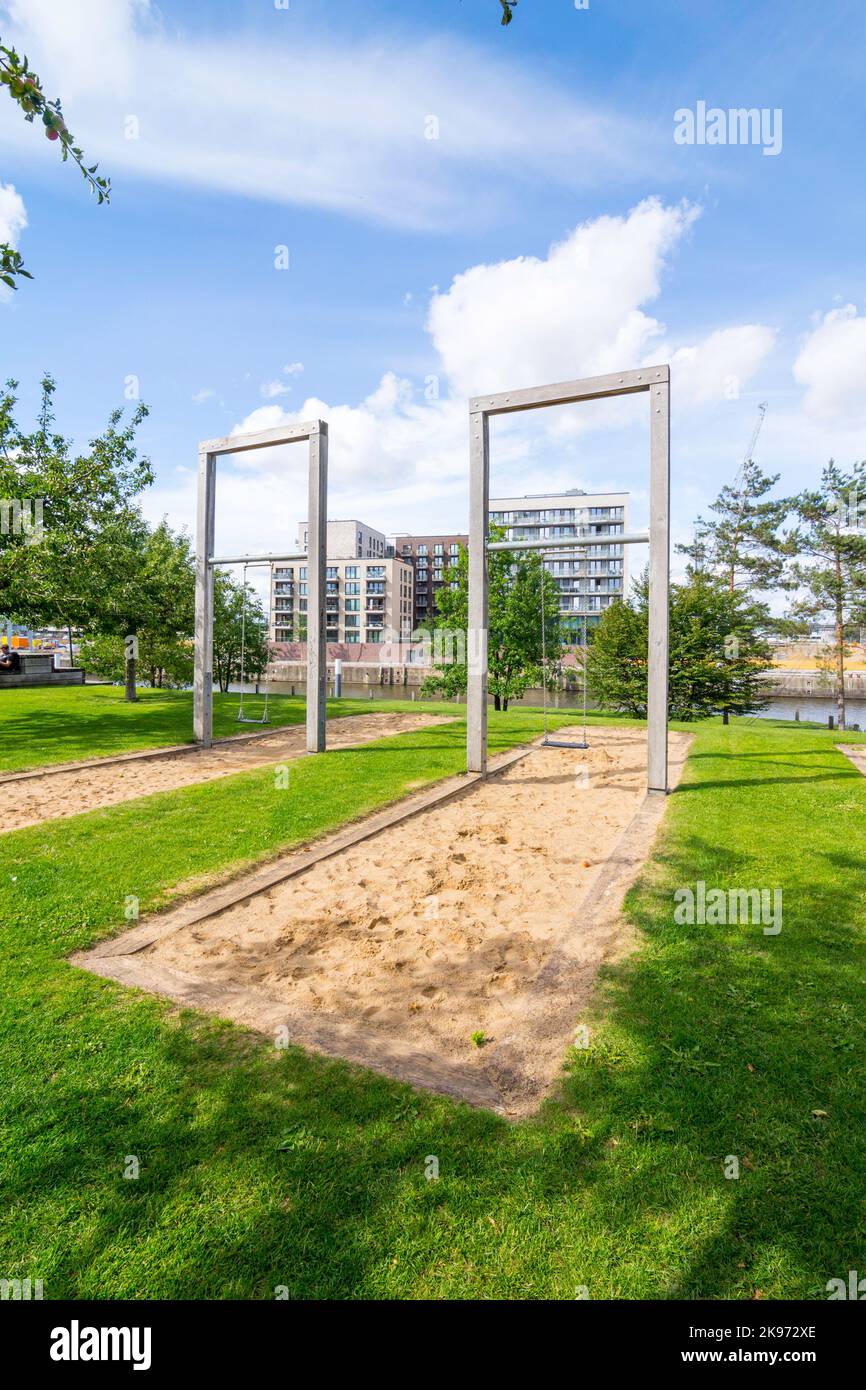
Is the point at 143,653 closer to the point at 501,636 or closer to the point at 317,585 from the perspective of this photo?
the point at 501,636

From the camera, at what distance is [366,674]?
92500 mm

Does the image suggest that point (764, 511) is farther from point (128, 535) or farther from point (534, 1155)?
point (534, 1155)

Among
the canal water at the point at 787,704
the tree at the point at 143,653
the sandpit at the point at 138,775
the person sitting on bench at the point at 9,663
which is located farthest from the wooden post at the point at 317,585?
the canal water at the point at 787,704

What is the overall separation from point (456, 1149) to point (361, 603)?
111046 mm

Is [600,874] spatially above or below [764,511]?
below

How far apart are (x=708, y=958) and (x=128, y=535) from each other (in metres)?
20.4

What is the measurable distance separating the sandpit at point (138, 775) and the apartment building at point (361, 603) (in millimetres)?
93697

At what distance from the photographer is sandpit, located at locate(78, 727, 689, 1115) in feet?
12.0

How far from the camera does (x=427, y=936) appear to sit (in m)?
5.02

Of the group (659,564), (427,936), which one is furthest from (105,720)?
(427,936)

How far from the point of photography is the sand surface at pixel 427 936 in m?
3.98

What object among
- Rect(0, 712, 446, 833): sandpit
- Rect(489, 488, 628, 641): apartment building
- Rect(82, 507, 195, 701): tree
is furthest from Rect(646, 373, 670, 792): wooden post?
Rect(489, 488, 628, 641): apartment building
